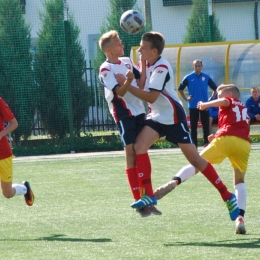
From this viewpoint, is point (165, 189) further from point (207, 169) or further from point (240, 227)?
point (240, 227)

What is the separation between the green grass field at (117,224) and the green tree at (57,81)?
18.9 feet

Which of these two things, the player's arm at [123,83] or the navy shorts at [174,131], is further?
the navy shorts at [174,131]

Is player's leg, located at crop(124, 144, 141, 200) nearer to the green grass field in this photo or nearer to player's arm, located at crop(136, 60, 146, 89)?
the green grass field

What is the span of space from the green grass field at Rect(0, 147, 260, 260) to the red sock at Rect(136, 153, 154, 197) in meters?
0.43

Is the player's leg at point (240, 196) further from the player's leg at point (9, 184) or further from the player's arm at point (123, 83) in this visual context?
the player's leg at point (9, 184)

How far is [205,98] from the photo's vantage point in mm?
16031

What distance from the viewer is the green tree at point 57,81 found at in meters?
18.1

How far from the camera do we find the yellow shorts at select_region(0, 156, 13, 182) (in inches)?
310

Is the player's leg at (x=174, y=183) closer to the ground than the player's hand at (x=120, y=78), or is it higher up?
closer to the ground

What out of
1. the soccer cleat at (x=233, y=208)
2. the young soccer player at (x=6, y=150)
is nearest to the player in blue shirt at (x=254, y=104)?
the young soccer player at (x=6, y=150)

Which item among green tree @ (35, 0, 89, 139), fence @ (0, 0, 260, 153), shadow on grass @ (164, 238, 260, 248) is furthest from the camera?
green tree @ (35, 0, 89, 139)

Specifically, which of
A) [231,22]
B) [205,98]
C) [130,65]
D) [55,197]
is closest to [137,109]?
[130,65]

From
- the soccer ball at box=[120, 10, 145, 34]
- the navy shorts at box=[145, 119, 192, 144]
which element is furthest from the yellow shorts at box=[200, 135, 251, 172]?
the soccer ball at box=[120, 10, 145, 34]

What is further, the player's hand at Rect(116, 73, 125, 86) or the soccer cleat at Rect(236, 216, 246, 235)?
the player's hand at Rect(116, 73, 125, 86)
